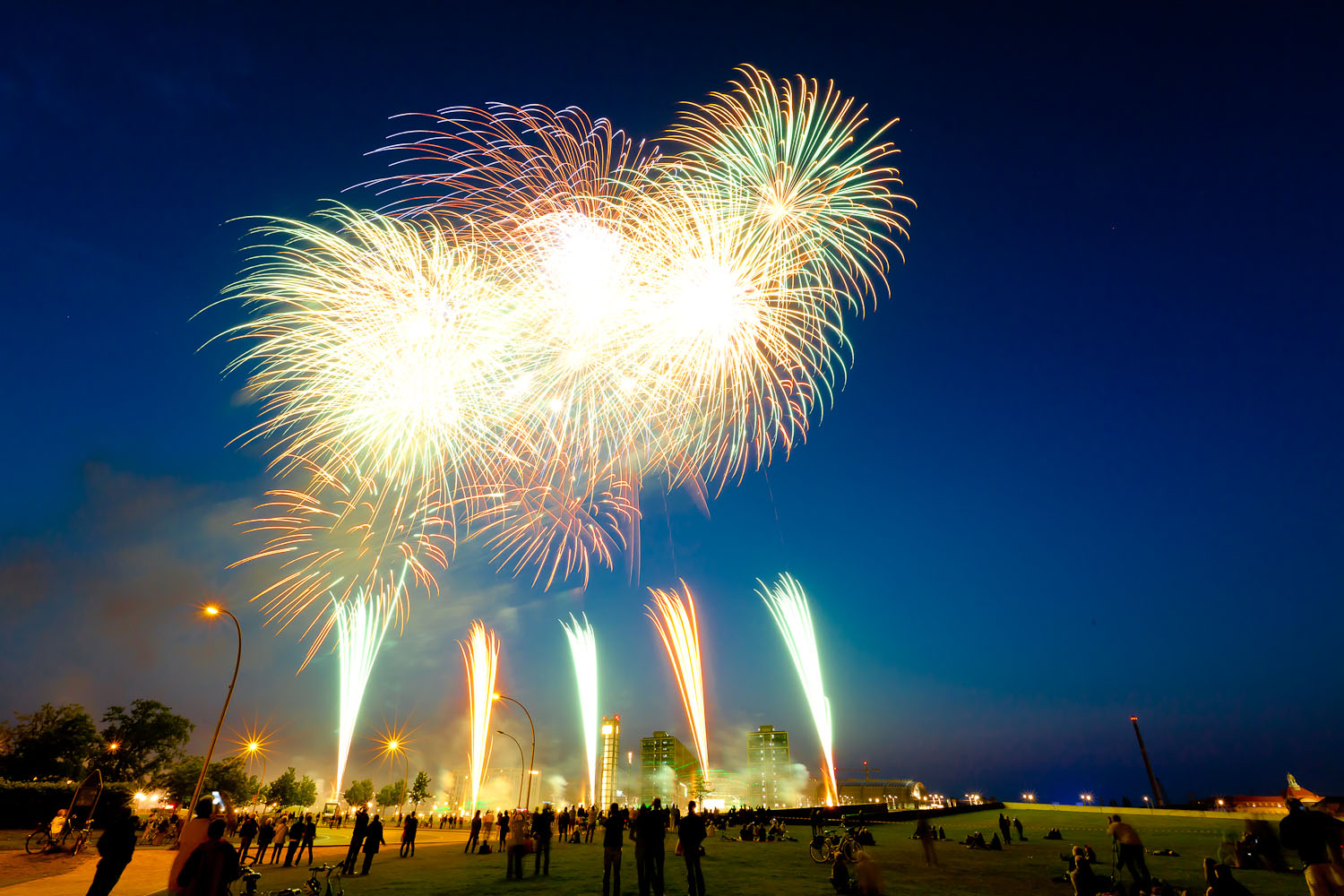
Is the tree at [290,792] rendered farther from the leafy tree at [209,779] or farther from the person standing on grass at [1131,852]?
the person standing on grass at [1131,852]

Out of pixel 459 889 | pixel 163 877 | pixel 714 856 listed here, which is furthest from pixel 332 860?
pixel 714 856

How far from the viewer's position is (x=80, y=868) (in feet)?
64.5

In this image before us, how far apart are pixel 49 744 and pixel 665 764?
Answer: 149 meters

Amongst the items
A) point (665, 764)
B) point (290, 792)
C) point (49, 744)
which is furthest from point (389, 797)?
point (49, 744)

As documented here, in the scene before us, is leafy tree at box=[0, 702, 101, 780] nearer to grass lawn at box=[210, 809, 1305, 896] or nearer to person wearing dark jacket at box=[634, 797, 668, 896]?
grass lawn at box=[210, 809, 1305, 896]

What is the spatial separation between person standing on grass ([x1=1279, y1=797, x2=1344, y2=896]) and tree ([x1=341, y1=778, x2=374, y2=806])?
157578 mm

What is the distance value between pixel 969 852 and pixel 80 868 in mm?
29153

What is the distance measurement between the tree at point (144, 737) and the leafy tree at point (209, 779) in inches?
67.5

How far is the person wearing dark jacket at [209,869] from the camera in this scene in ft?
25.5

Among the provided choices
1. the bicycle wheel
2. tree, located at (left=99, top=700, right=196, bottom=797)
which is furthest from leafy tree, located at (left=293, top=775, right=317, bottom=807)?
the bicycle wheel

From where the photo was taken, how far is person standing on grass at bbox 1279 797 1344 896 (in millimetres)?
9539

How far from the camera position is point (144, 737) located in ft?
260

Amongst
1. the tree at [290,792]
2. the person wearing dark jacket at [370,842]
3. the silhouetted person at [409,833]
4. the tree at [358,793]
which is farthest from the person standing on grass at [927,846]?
the tree at [358,793]

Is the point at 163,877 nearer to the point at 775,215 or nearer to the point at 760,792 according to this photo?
the point at 775,215
